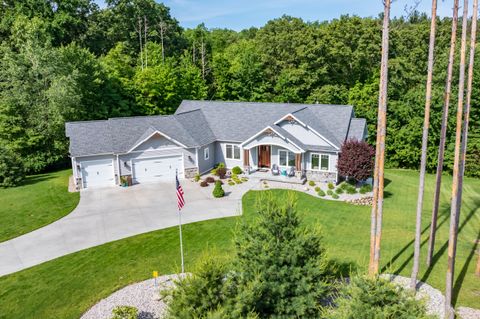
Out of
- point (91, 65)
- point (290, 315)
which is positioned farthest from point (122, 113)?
point (290, 315)

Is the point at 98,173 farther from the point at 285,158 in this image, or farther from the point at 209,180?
the point at 285,158

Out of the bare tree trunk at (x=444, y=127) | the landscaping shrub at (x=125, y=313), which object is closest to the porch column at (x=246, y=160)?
the bare tree trunk at (x=444, y=127)

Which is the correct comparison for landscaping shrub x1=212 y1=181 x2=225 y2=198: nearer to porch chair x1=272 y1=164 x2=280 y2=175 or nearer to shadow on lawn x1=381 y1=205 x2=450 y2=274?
porch chair x1=272 y1=164 x2=280 y2=175

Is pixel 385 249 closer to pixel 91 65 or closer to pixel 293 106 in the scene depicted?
pixel 293 106

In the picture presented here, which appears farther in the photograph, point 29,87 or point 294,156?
point 29,87

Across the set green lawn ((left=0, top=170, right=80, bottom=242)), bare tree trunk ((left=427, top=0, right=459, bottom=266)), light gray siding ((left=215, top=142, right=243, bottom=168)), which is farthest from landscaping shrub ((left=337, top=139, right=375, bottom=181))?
green lawn ((left=0, top=170, right=80, bottom=242))

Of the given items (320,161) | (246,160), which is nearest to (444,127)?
(320,161)
